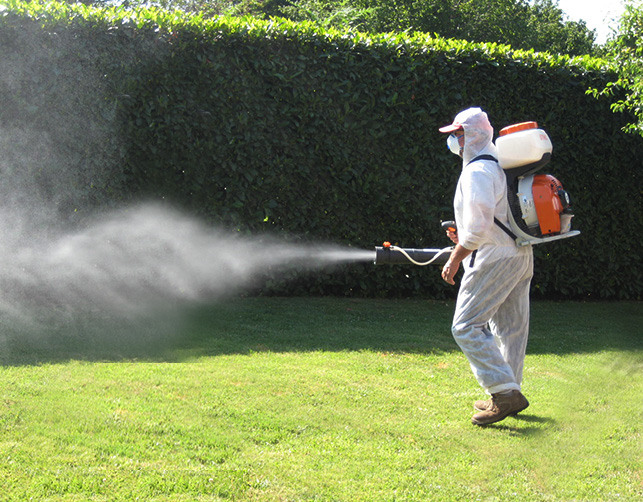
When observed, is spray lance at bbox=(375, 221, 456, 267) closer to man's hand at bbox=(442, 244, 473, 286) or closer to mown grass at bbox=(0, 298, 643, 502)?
man's hand at bbox=(442, 244, 473, 286)

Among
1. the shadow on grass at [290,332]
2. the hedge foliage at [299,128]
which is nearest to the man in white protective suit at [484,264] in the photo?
the shadow on grass at [290,332]

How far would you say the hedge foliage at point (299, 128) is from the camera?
7137 mm

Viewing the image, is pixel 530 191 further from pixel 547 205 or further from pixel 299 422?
pixel 299 422

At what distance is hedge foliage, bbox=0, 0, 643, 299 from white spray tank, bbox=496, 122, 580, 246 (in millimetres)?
4055

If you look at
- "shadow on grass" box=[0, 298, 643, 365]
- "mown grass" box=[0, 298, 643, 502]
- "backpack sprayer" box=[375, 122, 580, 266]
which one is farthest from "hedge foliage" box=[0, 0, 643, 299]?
"backpack sprayer" box=[375, 122, 580, 266]

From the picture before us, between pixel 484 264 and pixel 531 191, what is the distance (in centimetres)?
54

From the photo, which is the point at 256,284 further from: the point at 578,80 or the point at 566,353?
the point at 578,80

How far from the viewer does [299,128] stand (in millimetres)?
8062

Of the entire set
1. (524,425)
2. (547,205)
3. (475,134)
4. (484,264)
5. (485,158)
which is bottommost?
(524,425)

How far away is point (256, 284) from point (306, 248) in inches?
29.6

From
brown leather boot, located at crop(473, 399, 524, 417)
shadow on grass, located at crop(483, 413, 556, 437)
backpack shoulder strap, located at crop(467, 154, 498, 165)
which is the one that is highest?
backpack shoulder strap, located at crop(467, 154, 498, 165)

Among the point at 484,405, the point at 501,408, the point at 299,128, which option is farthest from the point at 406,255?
the point at 299,128

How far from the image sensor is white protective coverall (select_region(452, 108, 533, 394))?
4203 mm

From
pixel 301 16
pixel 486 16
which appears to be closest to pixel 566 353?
pixel 301 16
